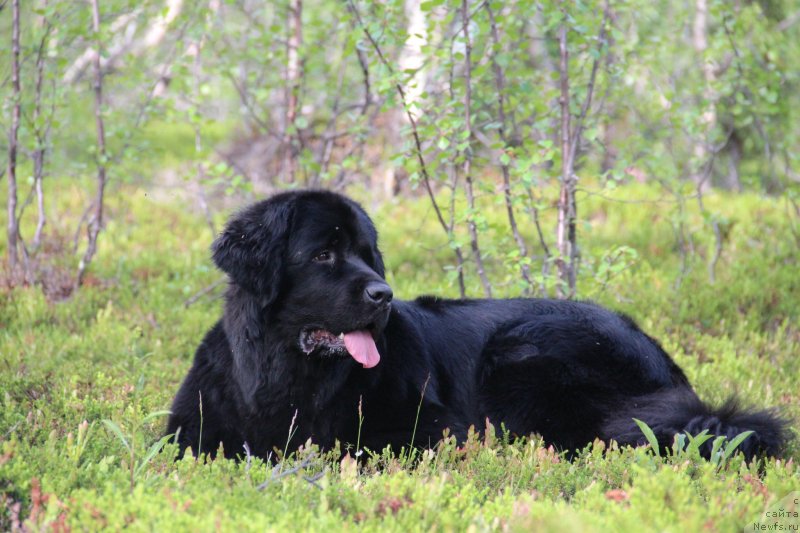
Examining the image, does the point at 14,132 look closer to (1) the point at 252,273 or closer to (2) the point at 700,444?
(1) the point at 252,273

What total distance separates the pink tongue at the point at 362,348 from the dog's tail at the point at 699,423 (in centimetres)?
136


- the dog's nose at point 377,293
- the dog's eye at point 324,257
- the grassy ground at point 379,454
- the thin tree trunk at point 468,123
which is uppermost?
the thin tree trunk at point 468,123

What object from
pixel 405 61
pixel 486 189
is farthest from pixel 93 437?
pixel 405 61

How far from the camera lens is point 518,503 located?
2.79 m

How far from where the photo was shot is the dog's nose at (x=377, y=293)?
3.74m

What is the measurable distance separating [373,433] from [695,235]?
5.61m

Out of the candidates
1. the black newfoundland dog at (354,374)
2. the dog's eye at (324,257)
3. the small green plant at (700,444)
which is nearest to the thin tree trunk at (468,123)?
the black newfoundland dog at (354,374)

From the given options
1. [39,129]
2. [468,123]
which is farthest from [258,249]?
[39,129]

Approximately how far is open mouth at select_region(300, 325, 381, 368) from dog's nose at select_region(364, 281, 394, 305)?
0.20m

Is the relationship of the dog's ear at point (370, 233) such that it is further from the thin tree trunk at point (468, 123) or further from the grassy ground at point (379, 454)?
the thin tree trunk at point (468, 123)

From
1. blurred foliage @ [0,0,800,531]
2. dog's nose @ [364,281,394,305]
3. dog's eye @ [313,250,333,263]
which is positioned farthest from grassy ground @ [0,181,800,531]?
dog's eye @ [313,250,333,263]

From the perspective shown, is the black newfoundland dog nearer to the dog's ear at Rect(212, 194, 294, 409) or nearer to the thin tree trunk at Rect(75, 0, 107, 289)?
the dog's ear at Rect(212, 194, 294, 409)

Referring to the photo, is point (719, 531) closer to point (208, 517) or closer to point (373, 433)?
point (208, 517)

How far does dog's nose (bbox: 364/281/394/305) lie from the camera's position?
374 centimetres
